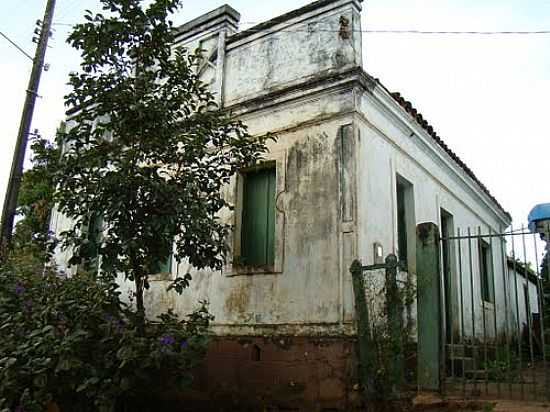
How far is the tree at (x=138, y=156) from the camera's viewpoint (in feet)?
18.4

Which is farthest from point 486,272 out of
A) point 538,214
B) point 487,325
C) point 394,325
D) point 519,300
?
point 394,325

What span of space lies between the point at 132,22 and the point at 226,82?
269 cm

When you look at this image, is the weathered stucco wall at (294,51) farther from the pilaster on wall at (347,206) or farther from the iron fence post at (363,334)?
the iron fence post at (363,334)

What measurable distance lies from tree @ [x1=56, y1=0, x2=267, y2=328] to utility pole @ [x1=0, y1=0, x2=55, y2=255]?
342 cm

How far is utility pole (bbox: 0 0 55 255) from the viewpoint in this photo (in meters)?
9.02

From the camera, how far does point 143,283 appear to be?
5.96 m

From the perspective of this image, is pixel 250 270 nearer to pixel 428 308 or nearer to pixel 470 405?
pixel 428 308

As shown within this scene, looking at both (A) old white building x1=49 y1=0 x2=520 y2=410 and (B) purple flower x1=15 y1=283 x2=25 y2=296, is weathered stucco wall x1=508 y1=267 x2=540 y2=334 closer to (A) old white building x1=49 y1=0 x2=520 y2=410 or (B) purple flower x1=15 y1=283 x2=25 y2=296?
(A) old white building x1=49 y1=0 x2=520 y2=410

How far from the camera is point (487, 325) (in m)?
11.1

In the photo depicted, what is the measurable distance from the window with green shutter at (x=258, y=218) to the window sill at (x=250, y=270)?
0.16 m

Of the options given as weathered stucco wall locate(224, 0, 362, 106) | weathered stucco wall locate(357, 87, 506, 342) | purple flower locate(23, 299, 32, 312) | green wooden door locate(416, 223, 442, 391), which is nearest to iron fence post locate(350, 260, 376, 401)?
weathered stucco wall locate(357, 87, 506, 342)

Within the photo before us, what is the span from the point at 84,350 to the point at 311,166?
3582mm

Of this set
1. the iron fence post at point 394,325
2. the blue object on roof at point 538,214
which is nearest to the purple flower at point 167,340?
the iron fence post at point 394,325

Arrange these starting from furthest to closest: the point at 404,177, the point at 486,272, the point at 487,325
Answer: the point at 486,272 → the point at 487,325 → the point at 404,177
